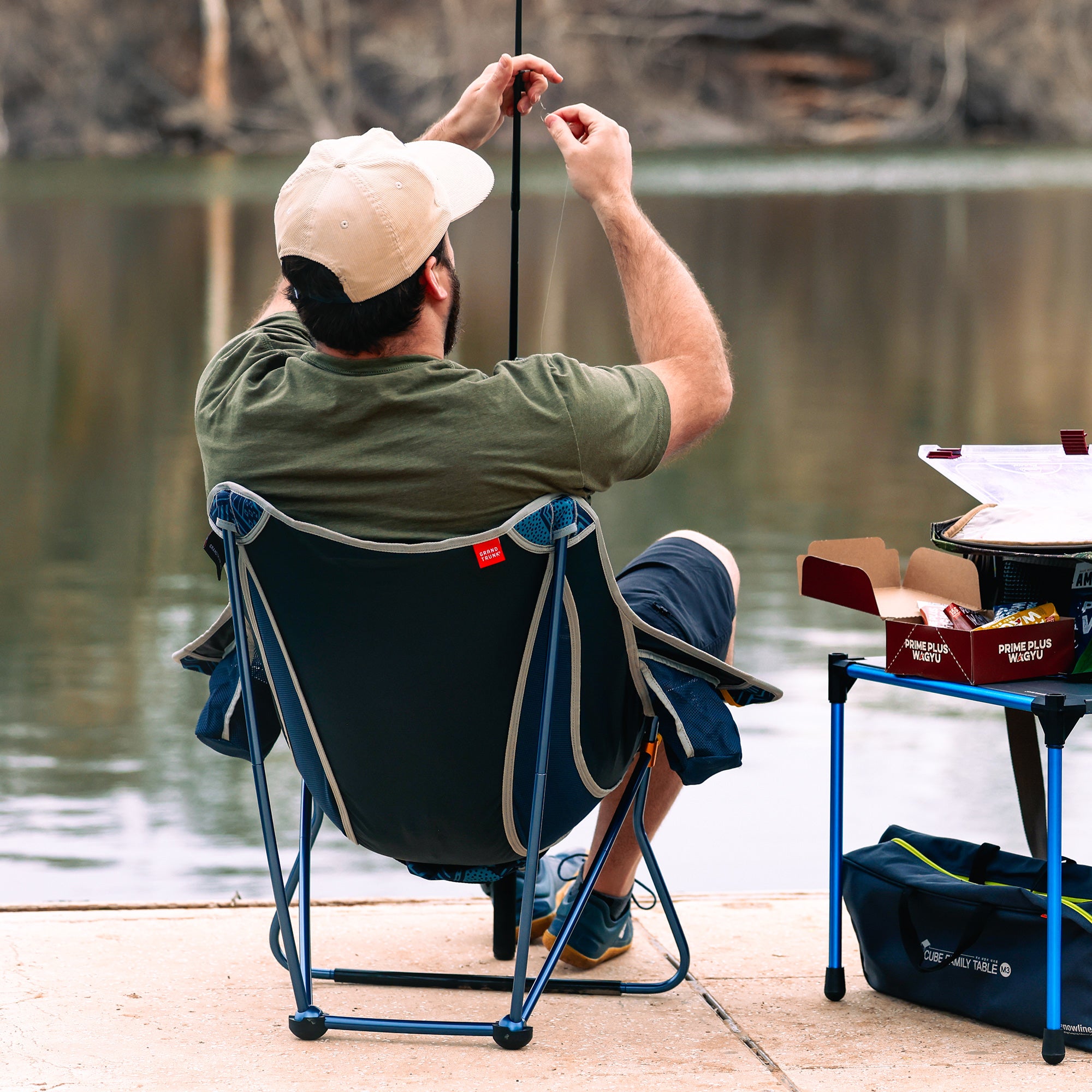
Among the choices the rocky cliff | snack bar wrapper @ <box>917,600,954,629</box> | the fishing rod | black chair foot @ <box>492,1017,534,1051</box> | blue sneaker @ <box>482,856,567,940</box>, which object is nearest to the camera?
black chair foot @ <box>492,1017,534,1051</box>

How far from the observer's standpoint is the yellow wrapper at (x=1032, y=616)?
1.61 m

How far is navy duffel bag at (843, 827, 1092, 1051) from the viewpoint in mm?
1578

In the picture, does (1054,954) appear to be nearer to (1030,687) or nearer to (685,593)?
(1030,687)

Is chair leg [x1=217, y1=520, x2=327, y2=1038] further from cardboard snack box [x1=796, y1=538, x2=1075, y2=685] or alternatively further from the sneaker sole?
cardboard snack box [x1=796, y1=538, x2=1075, y2=685]

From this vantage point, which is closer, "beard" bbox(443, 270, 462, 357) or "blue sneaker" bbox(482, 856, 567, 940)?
"beard" bbox(443, 270, 462, 357)

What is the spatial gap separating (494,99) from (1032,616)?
80 centimetres

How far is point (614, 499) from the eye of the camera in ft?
18.1

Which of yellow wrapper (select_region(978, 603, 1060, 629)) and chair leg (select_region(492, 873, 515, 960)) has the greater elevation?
yellow wrapper (select_region(978, 603, 1060, 629))

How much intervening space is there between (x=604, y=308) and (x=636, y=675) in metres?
10.3

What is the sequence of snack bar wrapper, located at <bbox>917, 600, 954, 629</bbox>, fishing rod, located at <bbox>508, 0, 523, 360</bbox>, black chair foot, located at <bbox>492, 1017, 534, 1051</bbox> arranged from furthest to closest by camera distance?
fishing rod, located at <bbox>508, 0, 523, 360</bbox> → snack bar wrapper, located at <bbox>917, 600, 954, 629</bbox> → black chair foot, located at <bbox>492, 1017, 534, 1051</bbox>

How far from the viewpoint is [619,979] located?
5.89 ft

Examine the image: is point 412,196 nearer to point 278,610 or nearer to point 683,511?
point 278,610

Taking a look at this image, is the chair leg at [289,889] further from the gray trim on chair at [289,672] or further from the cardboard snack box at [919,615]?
the cardboard snack box at [919,615]

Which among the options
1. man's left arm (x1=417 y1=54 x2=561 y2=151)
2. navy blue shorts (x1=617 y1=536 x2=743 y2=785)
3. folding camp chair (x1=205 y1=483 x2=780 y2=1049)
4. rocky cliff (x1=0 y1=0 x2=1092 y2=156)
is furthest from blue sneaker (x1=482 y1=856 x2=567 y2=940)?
rocky cliff (x1=0 y1=0 x2=1092 y2=156)
